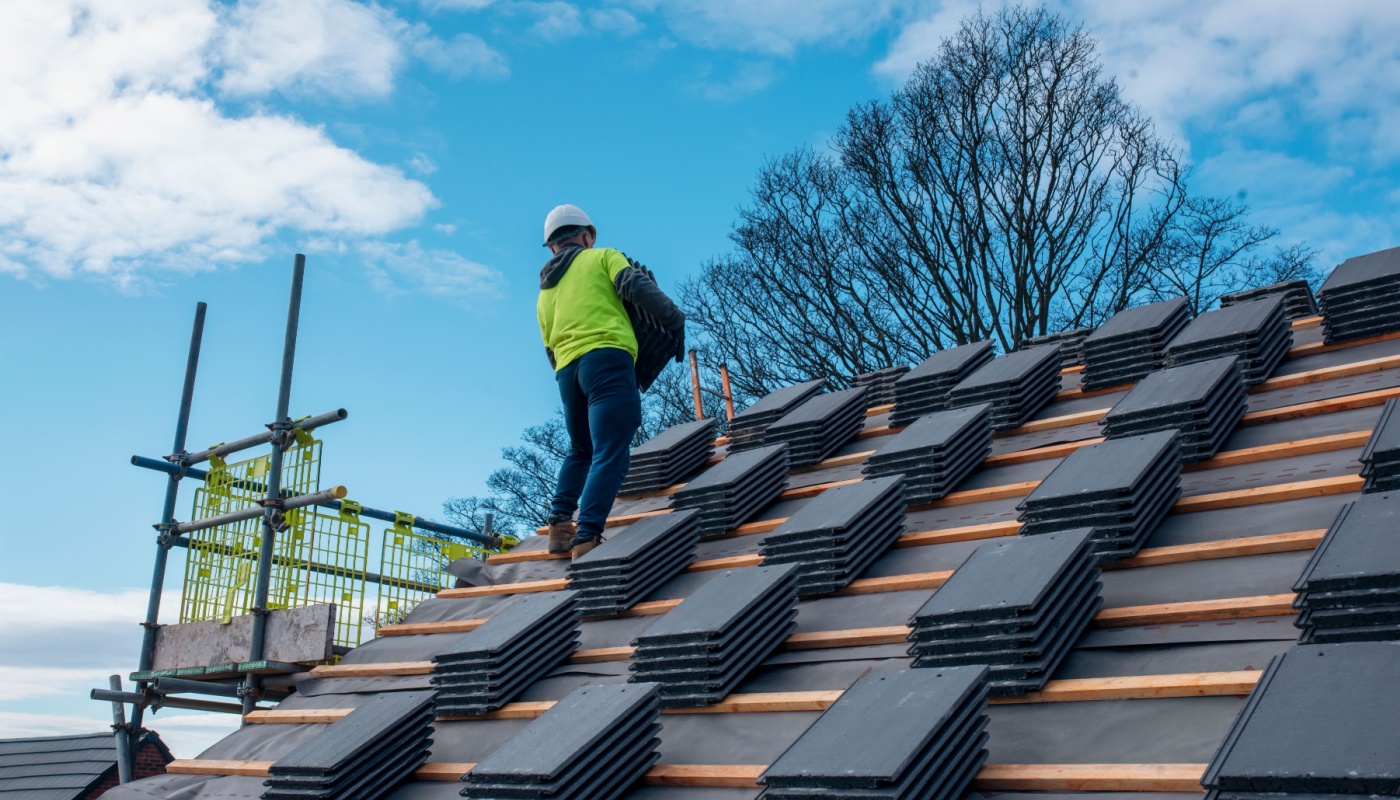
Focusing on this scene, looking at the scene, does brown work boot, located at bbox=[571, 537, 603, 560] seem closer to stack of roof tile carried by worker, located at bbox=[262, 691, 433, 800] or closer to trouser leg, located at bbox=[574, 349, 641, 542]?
trouser leg, located at bbox=[574, 349, 641, 542]

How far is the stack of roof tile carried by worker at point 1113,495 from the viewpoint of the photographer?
3.41 metres

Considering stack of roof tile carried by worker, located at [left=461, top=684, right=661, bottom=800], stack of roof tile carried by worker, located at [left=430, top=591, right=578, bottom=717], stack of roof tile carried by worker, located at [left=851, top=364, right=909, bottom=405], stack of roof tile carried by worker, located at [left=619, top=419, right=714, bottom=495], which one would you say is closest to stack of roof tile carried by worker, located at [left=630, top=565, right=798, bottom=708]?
stack of roof tile carried by worker, located at [left=461, top=684, right=661, bottom=800]

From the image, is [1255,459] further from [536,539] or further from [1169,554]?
[536,539]

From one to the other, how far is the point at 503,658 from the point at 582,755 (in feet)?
3.75

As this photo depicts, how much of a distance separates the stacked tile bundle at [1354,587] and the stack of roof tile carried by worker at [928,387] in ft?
9.64

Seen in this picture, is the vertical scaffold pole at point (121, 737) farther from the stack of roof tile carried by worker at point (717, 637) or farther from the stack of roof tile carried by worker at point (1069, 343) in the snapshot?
the stack of roof tile carried by worker at point (1069, 343)

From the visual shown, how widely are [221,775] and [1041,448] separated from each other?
3497 mm

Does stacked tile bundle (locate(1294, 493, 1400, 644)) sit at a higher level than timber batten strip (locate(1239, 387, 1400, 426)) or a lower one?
lower

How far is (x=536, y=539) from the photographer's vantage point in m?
6.11

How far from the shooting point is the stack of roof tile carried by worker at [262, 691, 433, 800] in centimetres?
361

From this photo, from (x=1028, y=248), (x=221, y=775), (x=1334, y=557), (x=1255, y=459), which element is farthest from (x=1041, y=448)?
(x=1028, y=248)

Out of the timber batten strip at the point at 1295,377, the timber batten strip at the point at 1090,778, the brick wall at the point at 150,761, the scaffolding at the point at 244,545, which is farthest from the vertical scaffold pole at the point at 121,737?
the timber batten strip at the point at 1090,778

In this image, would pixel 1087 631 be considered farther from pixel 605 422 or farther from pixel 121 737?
pixel 121 737

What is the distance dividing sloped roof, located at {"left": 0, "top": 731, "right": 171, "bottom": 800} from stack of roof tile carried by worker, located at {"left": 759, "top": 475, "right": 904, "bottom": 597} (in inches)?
316
